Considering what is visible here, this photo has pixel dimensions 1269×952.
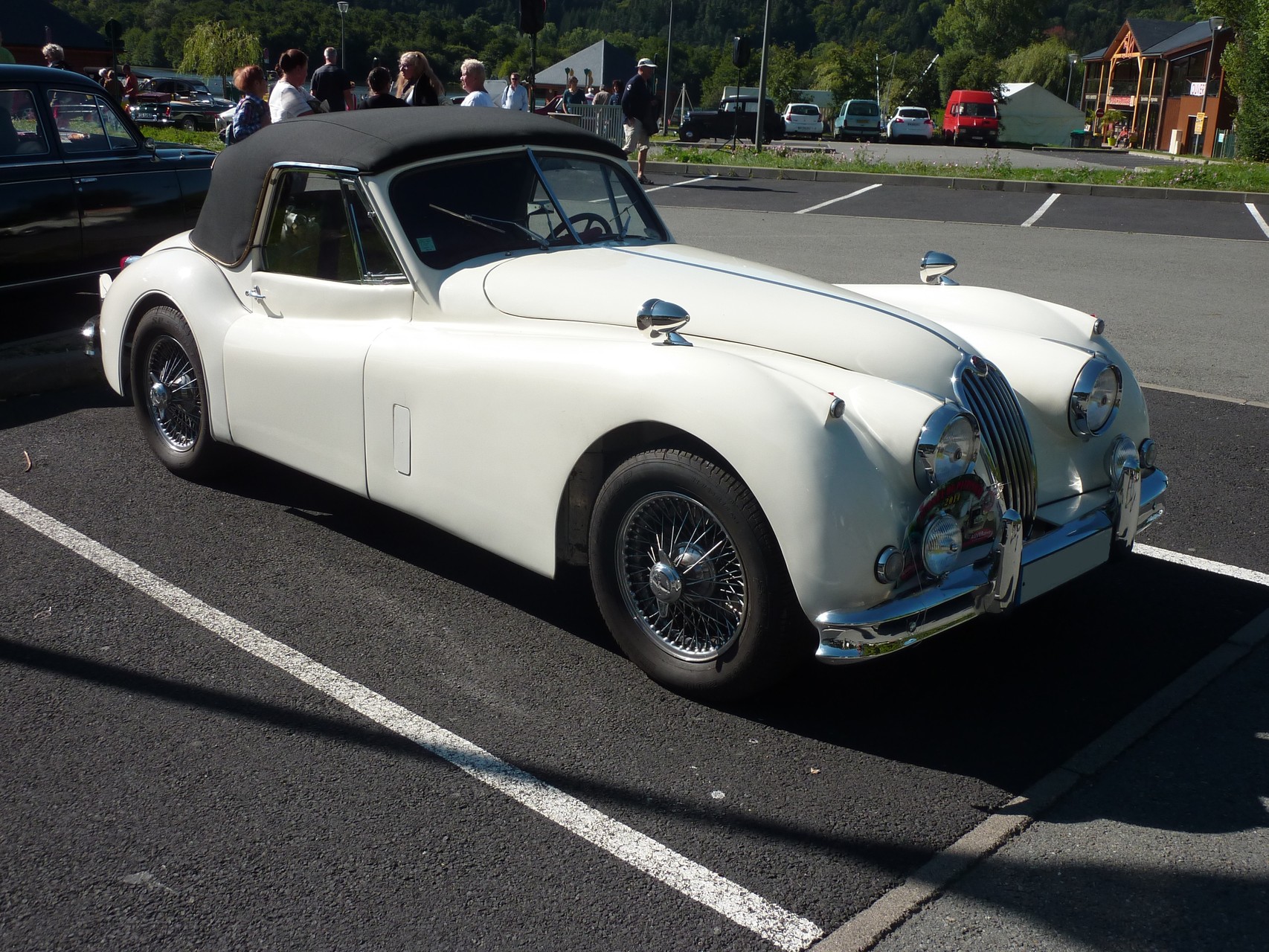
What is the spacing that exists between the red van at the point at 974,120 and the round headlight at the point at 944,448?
4644 centimetres

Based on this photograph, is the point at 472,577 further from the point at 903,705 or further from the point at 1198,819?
the point at 1198,819

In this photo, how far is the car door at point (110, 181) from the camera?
722 centimetres

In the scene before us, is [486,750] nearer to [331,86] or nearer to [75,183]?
[75,183]

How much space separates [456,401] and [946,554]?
1.63 meters

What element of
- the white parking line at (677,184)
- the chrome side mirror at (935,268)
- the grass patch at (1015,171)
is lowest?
the white parking line at (677,184)

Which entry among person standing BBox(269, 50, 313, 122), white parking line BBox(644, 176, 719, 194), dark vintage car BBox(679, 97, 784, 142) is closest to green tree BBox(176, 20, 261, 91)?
dark vintage car BBox(679, 97, 784, 142)

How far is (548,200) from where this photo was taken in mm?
4469

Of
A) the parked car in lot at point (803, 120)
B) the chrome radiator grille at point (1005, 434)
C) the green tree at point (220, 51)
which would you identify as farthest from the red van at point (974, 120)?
the green tree at point (220, 51)

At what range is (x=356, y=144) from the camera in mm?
4309

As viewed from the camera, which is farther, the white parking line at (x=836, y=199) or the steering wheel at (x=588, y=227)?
the white parking line at (x=836, y=199)

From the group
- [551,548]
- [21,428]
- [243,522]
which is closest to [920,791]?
[551,548]

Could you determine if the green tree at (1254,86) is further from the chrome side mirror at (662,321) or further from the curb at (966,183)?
the chrome side mirror at (662,321)

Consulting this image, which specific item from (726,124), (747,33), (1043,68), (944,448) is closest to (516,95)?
(944,448)

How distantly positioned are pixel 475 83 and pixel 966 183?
10.9m
